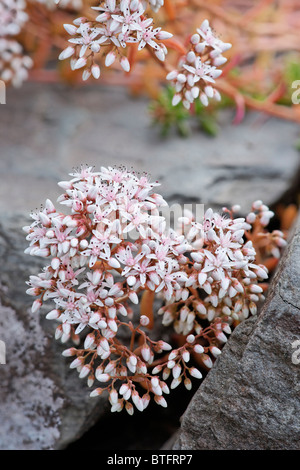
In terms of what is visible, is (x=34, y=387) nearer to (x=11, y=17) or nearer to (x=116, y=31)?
(x=116, y=31)

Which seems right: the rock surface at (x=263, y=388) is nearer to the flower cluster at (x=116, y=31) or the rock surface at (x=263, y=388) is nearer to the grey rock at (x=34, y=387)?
the grey rock at (x=34, y=387)

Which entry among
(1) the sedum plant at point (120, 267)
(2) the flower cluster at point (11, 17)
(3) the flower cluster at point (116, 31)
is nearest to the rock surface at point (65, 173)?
(1) the sedum plant at point (120, 267)

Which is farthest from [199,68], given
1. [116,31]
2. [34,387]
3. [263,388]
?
[34,387]

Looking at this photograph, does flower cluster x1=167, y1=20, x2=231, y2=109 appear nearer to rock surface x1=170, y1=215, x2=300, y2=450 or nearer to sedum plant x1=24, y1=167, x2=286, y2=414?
sedum plant x1=24, y1=167, x2=286, y2=414

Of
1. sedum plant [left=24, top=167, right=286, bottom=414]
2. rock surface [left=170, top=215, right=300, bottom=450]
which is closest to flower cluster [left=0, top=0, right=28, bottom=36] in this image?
sedum plant [left=24, top=167, right=286, bottom=414]

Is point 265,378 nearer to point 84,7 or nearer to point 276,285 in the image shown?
point 276,285

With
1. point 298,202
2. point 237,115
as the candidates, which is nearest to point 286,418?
point 298,202
